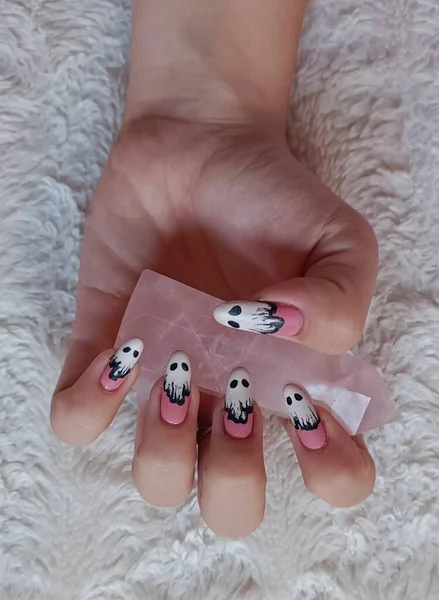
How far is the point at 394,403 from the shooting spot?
648mm

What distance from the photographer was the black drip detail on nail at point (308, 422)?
0.53 metres

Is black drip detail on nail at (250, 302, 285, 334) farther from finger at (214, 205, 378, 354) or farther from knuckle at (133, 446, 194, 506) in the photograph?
knuckle at (133, 446, 194, 506)

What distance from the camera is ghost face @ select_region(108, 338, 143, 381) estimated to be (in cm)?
54

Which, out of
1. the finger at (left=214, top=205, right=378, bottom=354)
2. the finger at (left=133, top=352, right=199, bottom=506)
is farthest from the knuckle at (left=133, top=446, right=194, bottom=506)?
the finger at (left=214, top=205, right=378, bottom=354)

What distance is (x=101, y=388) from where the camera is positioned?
542mm

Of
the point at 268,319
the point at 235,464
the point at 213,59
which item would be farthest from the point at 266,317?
the point at 213,59

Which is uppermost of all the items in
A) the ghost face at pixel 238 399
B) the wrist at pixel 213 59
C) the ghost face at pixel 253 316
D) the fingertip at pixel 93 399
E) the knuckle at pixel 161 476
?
the wrist at pixel 213 59

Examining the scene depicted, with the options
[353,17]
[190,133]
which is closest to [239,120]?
[190,133]

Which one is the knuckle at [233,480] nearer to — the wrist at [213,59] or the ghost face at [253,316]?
the ghost face at [253,316]

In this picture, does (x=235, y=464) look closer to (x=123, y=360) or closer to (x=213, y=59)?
(x=123, y=360)

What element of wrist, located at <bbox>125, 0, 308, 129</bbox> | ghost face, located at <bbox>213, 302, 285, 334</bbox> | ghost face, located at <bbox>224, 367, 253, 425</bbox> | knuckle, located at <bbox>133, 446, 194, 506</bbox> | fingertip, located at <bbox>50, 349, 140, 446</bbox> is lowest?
knuckle, located at <bbox>133, 446, 194, 506</bbox>

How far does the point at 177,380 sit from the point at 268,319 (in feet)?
0.28

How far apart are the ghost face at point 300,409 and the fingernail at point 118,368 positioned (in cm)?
12

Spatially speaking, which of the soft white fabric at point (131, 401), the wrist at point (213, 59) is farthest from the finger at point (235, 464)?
the wrist at point (213, 59)
